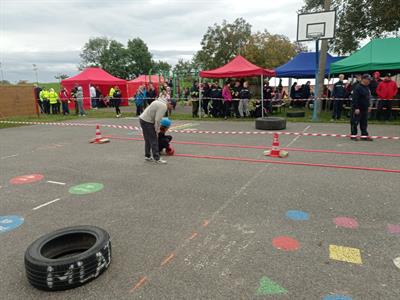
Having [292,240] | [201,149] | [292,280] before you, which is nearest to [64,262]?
[292,280]

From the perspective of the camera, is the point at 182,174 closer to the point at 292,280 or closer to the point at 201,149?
the point at 201,149

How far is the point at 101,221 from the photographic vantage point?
169 inches

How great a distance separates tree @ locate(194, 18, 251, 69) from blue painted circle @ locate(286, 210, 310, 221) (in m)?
46.7

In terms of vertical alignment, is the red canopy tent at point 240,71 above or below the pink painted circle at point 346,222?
above

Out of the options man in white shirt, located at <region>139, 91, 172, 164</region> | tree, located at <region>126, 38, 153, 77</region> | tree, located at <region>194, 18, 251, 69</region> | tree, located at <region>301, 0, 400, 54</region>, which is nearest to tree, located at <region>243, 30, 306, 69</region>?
tree, located at <region>194, 18, 251, 69</region>

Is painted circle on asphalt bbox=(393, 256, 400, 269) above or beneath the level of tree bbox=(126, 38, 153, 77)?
beneath

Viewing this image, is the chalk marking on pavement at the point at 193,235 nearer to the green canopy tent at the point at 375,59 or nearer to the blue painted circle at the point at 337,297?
the blue painted circle at the point at 337,297

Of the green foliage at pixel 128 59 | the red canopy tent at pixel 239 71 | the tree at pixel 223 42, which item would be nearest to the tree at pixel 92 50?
the green foliage at pixel 128 59

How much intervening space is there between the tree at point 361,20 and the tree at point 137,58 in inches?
2042

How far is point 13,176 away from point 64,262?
15.6 feet

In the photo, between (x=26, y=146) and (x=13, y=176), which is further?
(x=26, y=146)

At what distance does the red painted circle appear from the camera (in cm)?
345

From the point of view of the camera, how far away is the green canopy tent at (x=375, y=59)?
1329 centimetres

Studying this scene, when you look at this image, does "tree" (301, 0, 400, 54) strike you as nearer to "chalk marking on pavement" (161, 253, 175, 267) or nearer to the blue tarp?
the blue tarp
